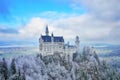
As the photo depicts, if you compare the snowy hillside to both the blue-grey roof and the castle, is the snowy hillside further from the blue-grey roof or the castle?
the blue-grey roof

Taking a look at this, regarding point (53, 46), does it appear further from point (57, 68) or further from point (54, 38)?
point (57, 68)

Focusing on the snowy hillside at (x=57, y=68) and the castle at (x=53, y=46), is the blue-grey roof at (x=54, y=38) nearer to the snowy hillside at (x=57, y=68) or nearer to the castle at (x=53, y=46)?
the castle at (x=53, y=46)

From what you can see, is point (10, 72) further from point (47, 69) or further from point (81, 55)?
point (81, 55)

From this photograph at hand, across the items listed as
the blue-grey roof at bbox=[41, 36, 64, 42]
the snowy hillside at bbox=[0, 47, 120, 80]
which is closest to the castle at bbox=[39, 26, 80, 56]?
the blue-grey roof at bbox=[41, 36, 64, 42]

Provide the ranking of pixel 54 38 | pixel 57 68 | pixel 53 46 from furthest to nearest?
pixel 54 38 < pixel 53 46 < pixel 57 68

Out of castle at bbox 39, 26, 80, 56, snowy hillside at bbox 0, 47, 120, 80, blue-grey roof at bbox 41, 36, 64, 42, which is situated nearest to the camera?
snowy hillside at bbox 0, 47, 120, 80

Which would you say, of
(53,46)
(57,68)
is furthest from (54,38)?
(57,68)
